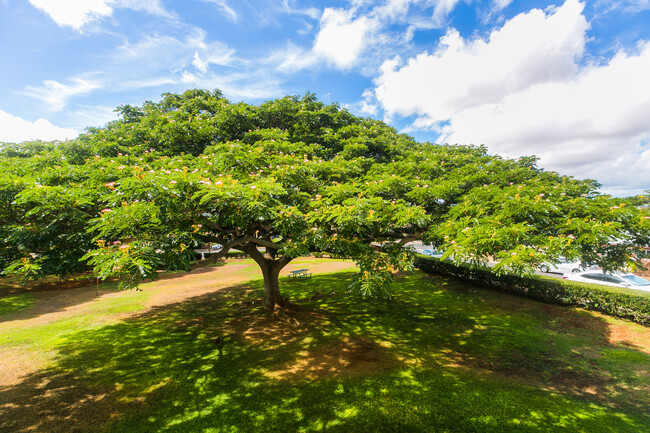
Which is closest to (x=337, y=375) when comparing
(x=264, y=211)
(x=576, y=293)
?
(x=264, y=211)

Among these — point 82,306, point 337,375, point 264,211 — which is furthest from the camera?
point 82,306

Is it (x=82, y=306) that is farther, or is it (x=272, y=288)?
(x=82, y=306)

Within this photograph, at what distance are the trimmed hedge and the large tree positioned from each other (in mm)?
2458

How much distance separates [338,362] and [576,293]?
1221 centimetres

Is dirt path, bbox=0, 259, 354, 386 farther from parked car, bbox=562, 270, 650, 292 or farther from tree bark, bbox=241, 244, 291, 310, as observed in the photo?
parked car, bbox=562, 270, 650, 292

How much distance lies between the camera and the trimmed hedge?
1038cm

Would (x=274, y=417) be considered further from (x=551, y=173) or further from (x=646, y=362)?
(x=551, y=173)

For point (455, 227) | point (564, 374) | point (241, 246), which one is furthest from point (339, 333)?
point (564, 374)

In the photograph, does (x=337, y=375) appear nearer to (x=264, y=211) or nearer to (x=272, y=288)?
(x=264, y=211)

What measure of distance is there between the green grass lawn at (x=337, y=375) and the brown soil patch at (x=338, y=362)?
0.05 m

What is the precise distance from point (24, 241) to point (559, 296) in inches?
785

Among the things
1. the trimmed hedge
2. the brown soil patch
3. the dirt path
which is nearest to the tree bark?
the brown soil patch

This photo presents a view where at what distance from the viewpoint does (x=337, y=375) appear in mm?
6992

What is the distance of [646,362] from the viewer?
7.54 meters
